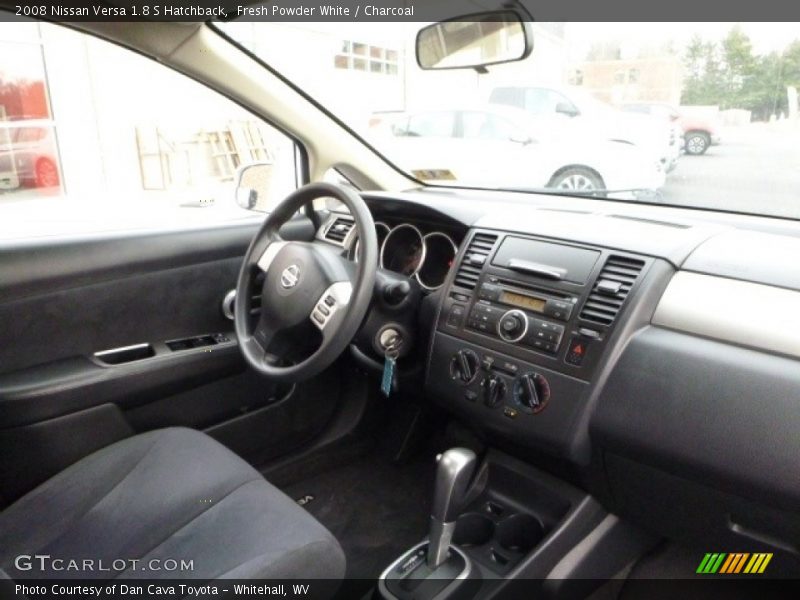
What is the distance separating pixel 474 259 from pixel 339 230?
572 mm

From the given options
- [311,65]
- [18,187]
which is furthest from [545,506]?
[18,187]

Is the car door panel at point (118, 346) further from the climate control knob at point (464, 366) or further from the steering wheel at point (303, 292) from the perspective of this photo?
the climate control knob at point (464, 366)

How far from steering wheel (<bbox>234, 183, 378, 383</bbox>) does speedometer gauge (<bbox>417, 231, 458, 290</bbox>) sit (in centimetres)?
43

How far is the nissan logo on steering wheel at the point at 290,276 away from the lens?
5.13ft

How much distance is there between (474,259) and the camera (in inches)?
67.9

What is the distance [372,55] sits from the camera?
361cm

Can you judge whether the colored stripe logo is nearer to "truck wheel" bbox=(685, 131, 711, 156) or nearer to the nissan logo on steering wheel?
"truck wheel" bbox=(685, 131, 711, 156)

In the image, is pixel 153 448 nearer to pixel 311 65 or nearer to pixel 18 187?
pixel 18 187

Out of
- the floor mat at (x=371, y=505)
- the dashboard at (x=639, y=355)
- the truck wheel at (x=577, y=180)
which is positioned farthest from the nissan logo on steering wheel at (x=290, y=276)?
the truck wheel at (x=577, y=180)

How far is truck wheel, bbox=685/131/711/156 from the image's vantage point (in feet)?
5.97

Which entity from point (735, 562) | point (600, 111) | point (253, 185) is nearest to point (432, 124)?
point (600, 111)

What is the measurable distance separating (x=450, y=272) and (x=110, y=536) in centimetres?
102

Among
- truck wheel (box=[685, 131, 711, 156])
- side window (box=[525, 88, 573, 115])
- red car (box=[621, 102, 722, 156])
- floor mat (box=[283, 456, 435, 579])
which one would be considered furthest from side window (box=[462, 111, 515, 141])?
floor mat (box=[283, 456, 435, 579])

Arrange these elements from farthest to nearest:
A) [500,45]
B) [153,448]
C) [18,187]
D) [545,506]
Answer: [18,187] → [500,45] → [545,506] → [153,448]
